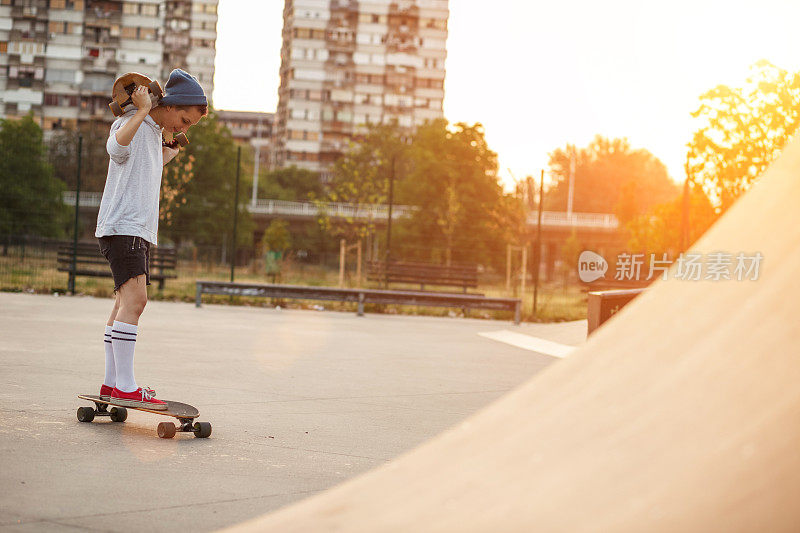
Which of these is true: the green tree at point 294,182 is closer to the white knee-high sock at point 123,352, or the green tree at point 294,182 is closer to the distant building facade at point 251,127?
the distant building facade at point 251,127

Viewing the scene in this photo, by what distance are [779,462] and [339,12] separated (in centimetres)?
10653

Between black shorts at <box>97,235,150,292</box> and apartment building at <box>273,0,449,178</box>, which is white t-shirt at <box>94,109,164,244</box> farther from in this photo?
apartment building at <box>273,0,449,178</box>

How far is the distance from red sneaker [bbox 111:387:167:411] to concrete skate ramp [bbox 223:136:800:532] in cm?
299

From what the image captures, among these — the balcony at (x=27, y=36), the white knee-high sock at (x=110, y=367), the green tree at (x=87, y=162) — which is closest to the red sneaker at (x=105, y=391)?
the white knee-high sock at (x=110, y=367)

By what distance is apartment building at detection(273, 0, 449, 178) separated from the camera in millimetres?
103750

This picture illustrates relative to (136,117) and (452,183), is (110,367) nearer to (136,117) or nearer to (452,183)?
(136,117)

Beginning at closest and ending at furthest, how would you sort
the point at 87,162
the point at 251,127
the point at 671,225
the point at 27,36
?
the point at 671,225 → the point at 87,162 → the point at 27,36 → the point at 251,127

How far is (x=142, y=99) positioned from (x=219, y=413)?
6.56ft

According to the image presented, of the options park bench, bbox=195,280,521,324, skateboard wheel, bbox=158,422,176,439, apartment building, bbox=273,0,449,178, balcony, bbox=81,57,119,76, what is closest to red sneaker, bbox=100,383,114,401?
Answer: skateboard wheel, bbox=158,422,176,439

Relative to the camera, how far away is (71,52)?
92688mm

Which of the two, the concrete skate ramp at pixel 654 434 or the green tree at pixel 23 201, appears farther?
the green tree at pixel 23 201

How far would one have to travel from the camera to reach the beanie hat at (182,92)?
5.21m

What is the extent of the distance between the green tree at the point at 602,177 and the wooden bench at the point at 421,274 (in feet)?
316

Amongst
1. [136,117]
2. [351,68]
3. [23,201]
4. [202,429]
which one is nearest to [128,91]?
[136,117]
